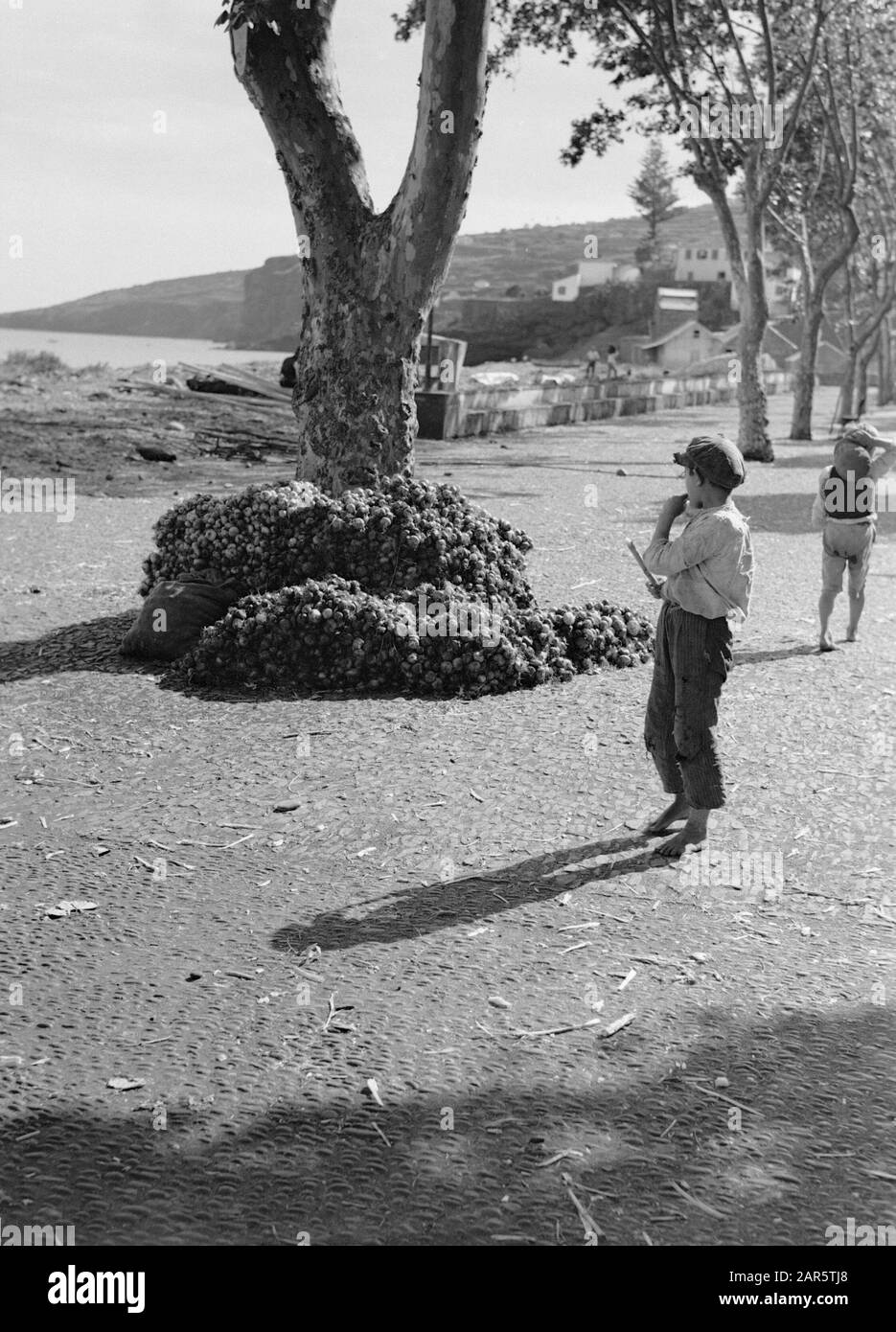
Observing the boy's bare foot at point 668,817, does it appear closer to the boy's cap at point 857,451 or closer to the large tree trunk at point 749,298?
the boy's cap at point 857,451

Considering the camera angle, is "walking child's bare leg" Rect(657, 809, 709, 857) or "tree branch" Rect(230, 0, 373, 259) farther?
"tree branch" Rect(230, 0, 373, 259)

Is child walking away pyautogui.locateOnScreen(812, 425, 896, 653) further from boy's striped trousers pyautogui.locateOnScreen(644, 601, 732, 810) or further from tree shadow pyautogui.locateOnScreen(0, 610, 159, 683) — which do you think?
tree shadow pyautogui.locateOnScreen(0, 610, 159, 683)

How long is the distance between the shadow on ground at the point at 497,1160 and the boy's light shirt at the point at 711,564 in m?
2.00

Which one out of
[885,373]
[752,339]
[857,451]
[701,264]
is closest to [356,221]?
[857,451]

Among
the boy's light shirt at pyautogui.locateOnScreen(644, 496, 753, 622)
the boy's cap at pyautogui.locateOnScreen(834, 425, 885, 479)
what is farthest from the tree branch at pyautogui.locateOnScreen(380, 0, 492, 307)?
the boy's light shirt at pyautogui.locateOnScreen(644, 496, 753, 622)

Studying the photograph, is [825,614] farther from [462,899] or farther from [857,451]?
[462,899]

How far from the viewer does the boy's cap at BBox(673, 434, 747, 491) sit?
5.46 metres

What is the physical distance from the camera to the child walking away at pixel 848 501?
9141 mm

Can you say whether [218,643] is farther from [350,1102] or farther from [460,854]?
[350,1102]

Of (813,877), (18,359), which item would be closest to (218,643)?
(813,877)

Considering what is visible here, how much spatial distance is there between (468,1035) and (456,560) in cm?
498

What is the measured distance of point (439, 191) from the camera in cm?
891

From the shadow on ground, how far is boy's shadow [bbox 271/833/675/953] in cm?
82

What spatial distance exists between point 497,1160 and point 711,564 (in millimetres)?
2725
